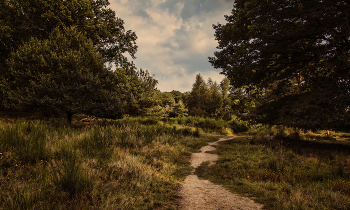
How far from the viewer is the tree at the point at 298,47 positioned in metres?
7.94

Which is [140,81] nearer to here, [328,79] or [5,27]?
[5,27]

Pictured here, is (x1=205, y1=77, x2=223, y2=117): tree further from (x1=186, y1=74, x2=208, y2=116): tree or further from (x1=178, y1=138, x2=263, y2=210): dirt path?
(x1=178, y1=138, x2=263, y2=210): dirt path

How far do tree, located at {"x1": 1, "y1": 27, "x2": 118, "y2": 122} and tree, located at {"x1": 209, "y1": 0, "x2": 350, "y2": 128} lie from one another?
9.56 metres

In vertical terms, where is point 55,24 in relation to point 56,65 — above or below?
above

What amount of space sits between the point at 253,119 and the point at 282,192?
7721mm

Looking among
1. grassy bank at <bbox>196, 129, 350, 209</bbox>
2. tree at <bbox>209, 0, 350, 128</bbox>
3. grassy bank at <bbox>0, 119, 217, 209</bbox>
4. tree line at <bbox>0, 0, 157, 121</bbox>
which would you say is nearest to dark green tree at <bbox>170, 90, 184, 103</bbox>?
tree line at <bbox>0, 0, 157, 121</bbox>

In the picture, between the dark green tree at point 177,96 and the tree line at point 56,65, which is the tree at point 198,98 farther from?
the dark green tree at point 177,96

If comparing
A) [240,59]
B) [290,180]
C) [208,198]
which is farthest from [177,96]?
[208,198]

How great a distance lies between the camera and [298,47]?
440 inches

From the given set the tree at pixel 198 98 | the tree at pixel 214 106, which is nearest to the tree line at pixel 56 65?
the tree at pixel 198 98

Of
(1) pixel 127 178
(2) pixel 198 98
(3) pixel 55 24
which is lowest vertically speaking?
(1) pixel 127 178

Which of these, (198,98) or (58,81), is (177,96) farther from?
(58,81)

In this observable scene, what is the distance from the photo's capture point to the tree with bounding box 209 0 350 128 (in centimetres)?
794

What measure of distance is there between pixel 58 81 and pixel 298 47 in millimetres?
16555
